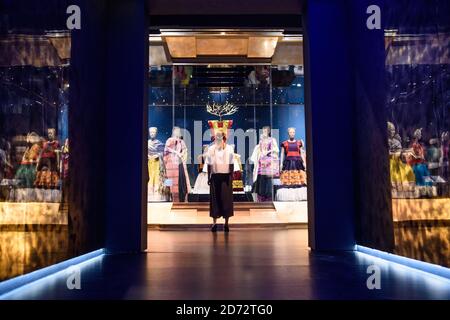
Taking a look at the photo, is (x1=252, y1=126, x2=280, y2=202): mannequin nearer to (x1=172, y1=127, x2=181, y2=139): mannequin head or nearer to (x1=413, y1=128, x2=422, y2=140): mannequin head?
(x1=172, y1=127, x2=181, y2=139): mannequin head

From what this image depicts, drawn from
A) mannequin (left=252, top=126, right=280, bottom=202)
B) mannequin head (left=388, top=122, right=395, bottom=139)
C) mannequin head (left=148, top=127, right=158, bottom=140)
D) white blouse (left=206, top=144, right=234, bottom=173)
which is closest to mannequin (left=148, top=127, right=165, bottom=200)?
mannequin head (left=148, top=127, right=158, bottom=140)

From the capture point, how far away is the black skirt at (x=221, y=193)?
7.79m

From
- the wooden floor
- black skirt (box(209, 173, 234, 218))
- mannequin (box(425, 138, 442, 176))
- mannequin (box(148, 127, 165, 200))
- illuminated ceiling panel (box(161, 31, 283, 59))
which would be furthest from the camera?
mannequin (box(148, 127, 165, 200))

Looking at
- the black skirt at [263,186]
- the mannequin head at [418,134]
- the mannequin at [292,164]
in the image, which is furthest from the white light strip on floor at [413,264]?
the black skirt at [263,186]

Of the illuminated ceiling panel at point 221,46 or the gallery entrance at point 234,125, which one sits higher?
the illuminated ceiling panel at point 221,46

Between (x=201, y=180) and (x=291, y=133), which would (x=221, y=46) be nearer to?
(x=291, y=133)

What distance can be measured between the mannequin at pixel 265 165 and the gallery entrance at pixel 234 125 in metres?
0.03

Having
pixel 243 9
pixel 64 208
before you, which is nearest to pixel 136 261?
pixel 64 208

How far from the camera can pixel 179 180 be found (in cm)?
1206

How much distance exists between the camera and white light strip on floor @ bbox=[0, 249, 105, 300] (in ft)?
8.16

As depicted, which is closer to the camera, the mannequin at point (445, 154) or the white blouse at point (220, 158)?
the mannequin at point (445, 154)

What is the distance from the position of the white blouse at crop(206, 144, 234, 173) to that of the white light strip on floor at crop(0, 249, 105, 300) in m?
3.49

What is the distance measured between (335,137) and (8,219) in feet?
11.6

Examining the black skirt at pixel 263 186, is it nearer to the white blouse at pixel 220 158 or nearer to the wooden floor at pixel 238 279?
the white blouse at pixel 220 158
